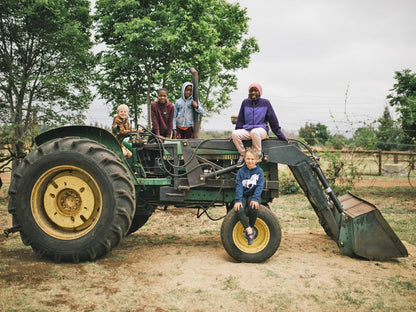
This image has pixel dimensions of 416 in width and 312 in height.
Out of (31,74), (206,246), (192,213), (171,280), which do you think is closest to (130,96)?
(31,74)

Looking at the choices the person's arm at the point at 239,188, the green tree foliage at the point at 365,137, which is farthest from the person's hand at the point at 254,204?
the green tree foliage at the point at 365,137

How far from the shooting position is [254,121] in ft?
17.2

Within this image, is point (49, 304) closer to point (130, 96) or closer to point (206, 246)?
point (206, 246)

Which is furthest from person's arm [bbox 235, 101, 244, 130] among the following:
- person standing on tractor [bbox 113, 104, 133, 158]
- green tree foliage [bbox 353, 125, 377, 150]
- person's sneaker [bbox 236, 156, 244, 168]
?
green tree foliage [bbox 353, 125, 377, 150]

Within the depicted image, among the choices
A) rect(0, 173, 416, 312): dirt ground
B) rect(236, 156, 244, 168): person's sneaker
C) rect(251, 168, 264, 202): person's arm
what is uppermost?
rect(236, 156, 244, 168): person's sneaker

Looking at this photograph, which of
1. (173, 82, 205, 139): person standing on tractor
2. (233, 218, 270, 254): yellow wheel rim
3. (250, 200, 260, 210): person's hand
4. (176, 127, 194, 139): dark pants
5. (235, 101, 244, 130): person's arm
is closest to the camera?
(250, 200, 260, 210): person's hand

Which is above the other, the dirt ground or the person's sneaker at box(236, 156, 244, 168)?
the person's sneaker at box(236, 156, 244, 168)

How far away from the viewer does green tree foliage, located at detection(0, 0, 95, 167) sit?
46.1ft

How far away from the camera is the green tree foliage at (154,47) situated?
2014cm

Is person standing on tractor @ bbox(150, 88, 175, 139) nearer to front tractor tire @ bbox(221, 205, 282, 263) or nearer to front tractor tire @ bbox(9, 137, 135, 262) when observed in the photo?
front tractor tire @ bbox(9, 137, 135, 262)

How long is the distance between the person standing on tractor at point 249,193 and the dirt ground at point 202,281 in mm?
505

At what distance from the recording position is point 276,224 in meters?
4.78

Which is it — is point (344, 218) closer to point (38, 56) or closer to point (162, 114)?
point (162, 114)

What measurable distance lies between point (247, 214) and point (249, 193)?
0.87 ft
